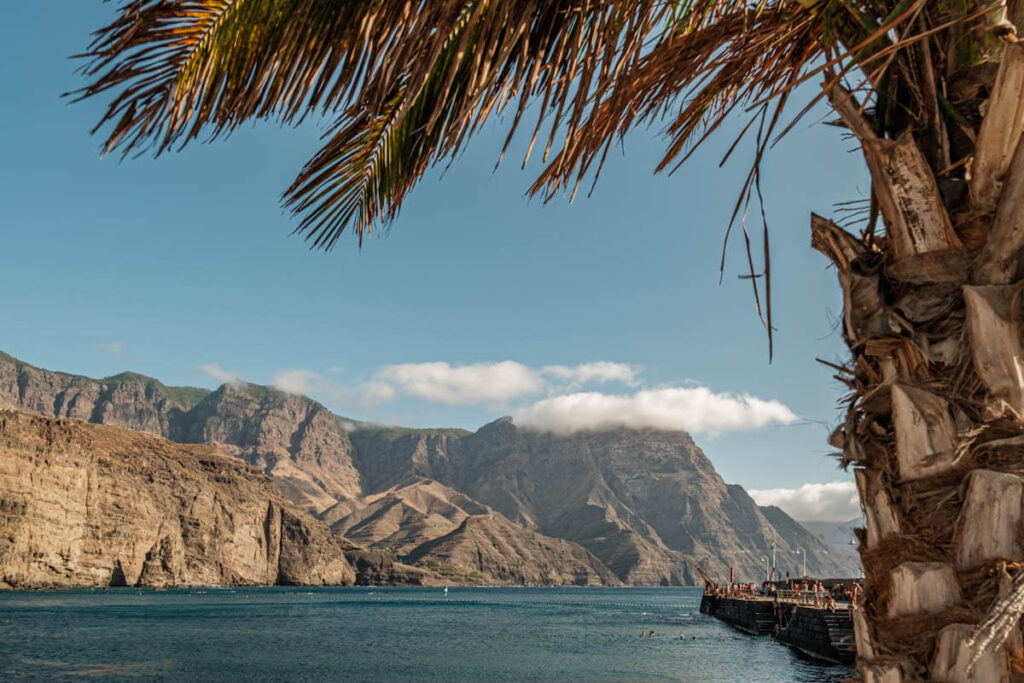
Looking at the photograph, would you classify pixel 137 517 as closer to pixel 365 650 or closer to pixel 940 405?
pixel 365 650

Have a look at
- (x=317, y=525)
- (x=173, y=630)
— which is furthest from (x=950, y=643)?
(x=317, y=525)

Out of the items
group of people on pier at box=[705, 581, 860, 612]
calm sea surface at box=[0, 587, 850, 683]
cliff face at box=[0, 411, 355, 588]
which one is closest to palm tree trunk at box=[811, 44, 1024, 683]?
calm sea surface at box=[0, 587, 850, 683]

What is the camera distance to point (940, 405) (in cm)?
199

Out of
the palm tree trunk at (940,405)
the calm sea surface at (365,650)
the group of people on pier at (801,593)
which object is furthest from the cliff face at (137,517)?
the palm tree trunk at (940,405)

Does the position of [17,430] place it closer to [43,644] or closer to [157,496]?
[157,496]

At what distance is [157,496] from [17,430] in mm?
37059

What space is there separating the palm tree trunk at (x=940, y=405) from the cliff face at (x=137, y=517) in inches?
4922

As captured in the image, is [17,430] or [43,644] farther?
[17,430]

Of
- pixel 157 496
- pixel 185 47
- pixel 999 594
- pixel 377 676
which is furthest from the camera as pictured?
pixel 157 496

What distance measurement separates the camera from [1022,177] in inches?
76.9

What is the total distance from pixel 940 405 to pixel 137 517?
15168 cm

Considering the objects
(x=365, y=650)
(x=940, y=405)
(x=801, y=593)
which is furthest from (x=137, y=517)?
(x=940, y=405)

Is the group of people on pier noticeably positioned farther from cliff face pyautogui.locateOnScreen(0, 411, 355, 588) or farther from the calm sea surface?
cliff face pyautogui.locateOnScreen(0, 411, 355, 588)

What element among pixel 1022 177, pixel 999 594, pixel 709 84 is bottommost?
pixel 999 594
